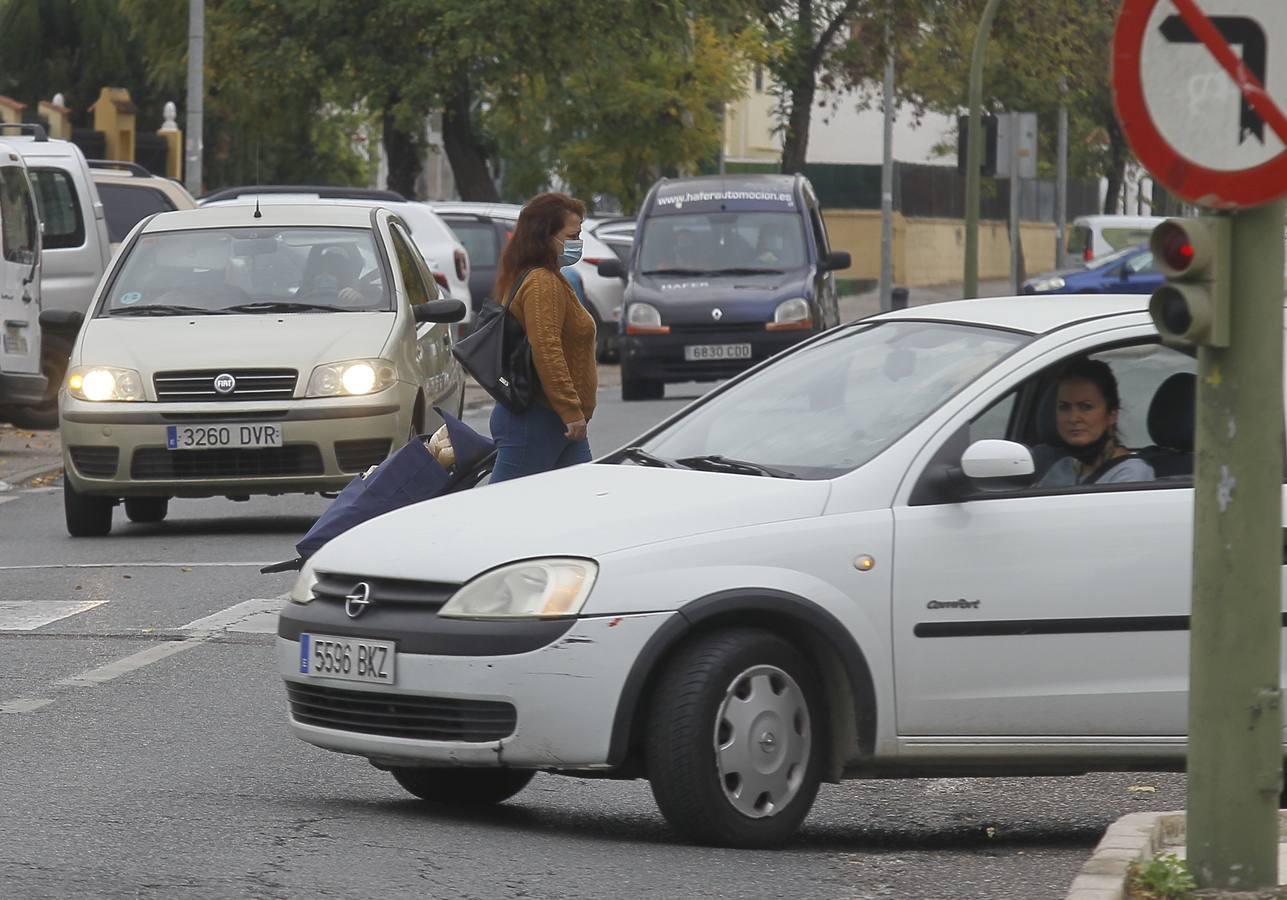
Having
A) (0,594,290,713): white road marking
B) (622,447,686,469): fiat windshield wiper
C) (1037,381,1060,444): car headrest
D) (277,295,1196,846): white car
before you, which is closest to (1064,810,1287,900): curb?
(277,295,1196,846): white car

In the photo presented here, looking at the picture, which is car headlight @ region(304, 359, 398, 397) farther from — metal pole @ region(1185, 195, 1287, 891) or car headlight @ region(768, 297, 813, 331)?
car headlight @ region(768, 297, 813, 331)

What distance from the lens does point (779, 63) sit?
4928cm

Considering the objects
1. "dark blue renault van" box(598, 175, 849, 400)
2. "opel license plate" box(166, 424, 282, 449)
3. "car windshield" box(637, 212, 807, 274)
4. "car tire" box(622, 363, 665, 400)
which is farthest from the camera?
"car tire" box(622, 363, 665, 400)

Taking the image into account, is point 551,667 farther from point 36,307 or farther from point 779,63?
point 779,63

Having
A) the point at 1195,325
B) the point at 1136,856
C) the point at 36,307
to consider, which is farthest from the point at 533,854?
the point at 36,307

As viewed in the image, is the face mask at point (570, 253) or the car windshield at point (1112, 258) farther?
the car windshield at point (1112, 258)

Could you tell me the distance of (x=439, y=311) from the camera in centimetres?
1448

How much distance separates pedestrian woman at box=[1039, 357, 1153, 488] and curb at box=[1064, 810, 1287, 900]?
1.19 meters

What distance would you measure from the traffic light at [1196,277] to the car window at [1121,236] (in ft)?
121

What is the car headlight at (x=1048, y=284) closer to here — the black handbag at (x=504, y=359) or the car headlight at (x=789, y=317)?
the car headlight at (x=789, y=317)

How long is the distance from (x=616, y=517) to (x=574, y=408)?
12.0 ft

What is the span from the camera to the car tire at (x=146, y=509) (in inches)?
615

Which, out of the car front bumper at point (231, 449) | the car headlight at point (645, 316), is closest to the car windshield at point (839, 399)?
the car front bumper at point (231, 449)

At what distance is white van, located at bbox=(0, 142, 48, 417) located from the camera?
1922 centimetres
